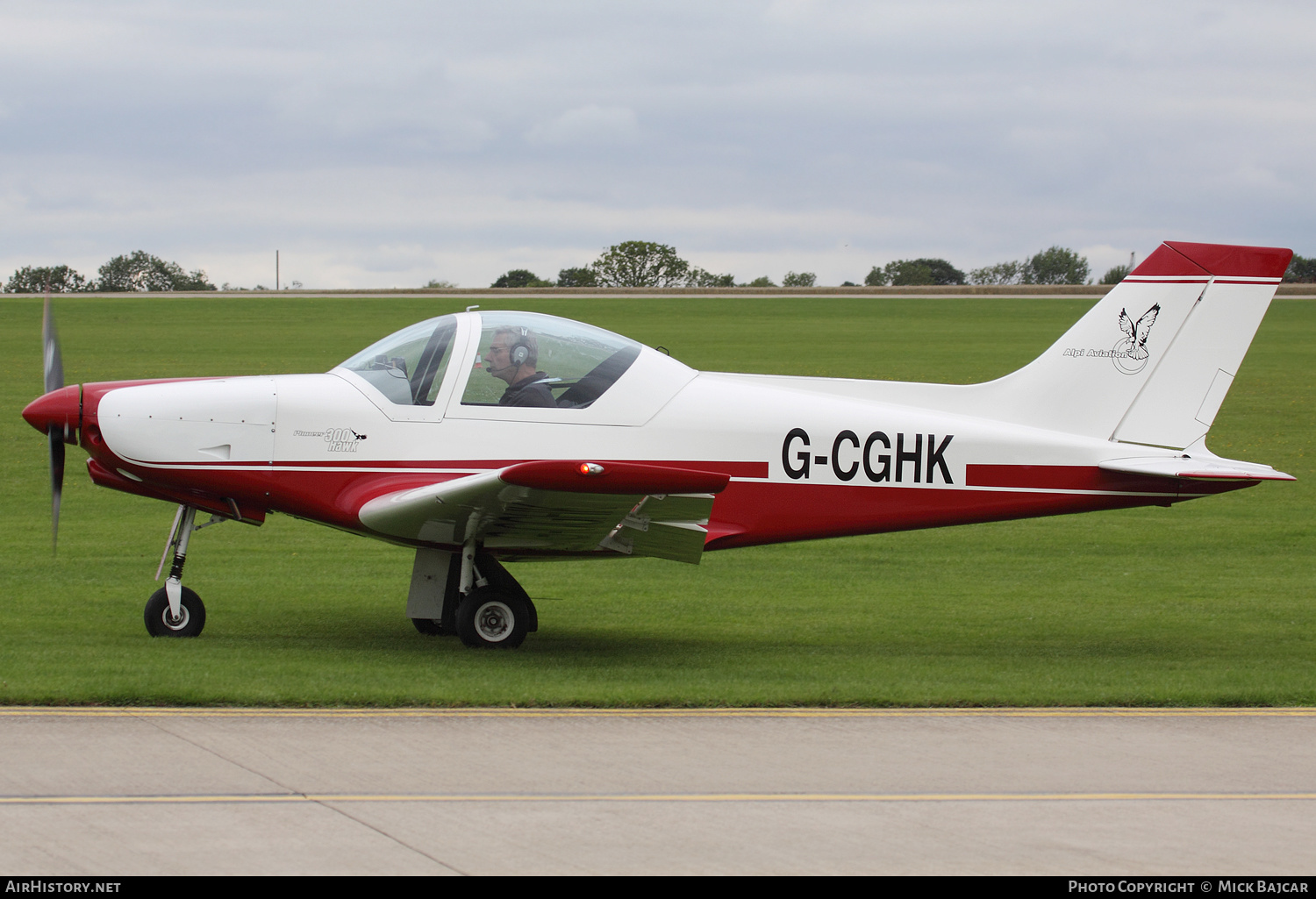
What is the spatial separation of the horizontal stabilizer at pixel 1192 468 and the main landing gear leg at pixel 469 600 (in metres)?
4.58

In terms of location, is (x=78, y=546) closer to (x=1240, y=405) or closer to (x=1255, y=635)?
(x=1255, y=635)

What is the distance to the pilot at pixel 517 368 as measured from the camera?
9648mm

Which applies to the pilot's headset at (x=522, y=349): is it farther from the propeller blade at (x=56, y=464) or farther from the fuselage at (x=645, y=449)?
the propeller blade at (x=56, y=464)

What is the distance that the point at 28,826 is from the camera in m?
5.53

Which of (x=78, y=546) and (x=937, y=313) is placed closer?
(x=78, y=546)

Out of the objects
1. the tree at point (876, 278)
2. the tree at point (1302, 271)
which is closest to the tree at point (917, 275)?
the tree at point (876, 278)

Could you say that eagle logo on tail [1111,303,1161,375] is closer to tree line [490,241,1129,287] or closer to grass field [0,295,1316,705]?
grass field [0,295,1316,705]

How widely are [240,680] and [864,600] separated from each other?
6.38 meters

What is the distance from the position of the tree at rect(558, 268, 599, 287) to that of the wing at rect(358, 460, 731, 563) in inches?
2786

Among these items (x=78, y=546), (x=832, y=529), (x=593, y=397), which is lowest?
(x=78, y=546)

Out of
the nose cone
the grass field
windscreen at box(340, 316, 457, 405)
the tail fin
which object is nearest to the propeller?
the nose cone

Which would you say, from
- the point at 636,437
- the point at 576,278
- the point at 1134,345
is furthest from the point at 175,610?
the point at 576,278

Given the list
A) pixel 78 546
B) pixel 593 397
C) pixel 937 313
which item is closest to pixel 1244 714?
pixel 593 397
